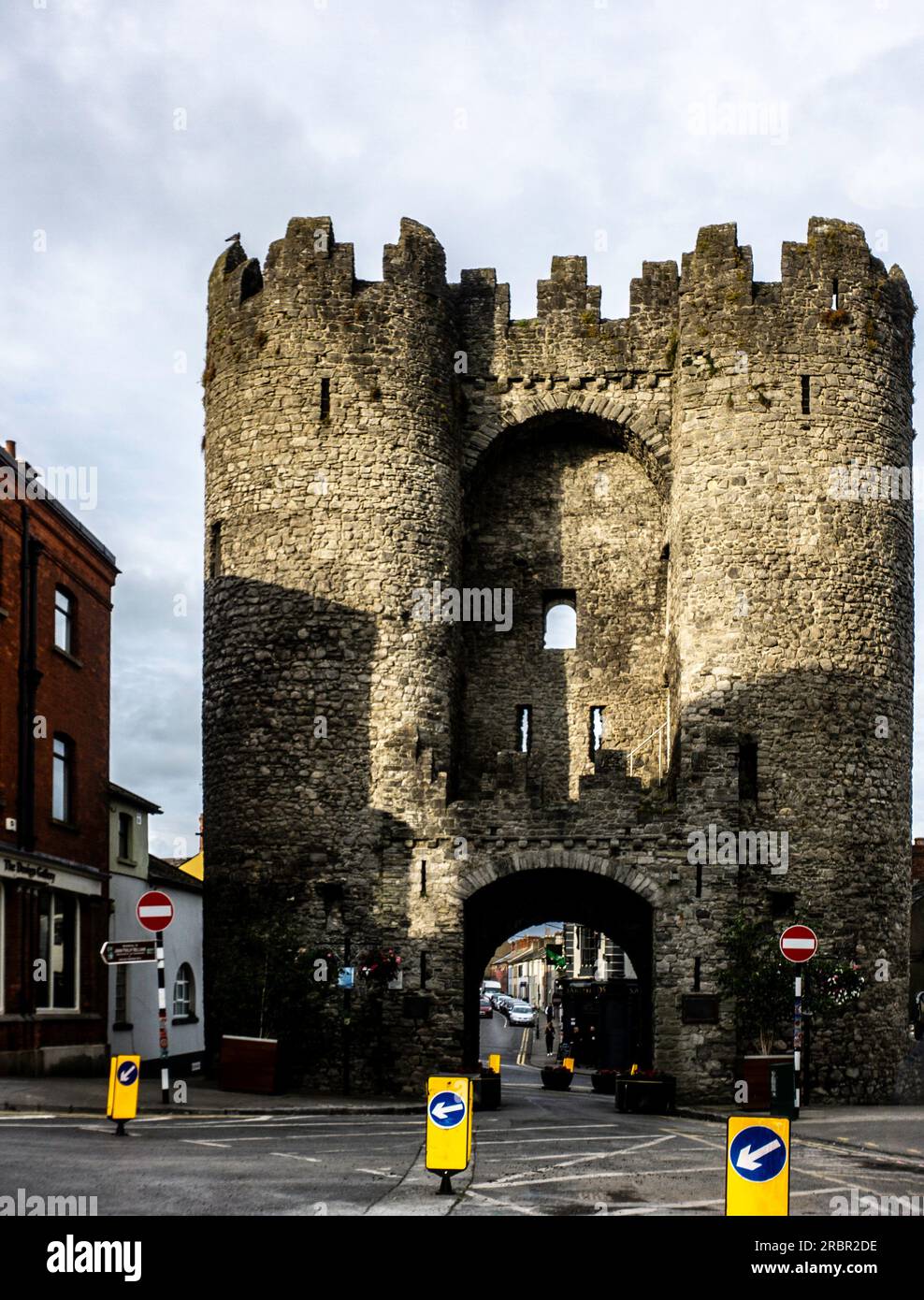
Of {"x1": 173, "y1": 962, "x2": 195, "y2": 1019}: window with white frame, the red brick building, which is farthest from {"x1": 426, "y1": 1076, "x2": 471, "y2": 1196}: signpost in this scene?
{"x1": 173, "y1": 962, "x2": 195, "y2": 1019}: window with white frame

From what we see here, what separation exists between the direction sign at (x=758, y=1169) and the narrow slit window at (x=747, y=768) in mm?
17747

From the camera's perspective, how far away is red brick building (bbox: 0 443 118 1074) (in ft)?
78.8

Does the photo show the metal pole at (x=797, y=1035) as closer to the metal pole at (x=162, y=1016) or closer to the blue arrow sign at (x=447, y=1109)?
the metal pole at (x=162, y=1016)

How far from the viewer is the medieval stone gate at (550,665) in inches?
1032

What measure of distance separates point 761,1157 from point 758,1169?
75mm

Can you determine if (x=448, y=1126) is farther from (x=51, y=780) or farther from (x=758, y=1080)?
(x=51, y=780)

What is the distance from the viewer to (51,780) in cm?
2623

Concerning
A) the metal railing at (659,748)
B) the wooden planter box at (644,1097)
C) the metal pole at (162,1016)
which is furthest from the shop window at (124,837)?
the wooden planter box at (644,1097)

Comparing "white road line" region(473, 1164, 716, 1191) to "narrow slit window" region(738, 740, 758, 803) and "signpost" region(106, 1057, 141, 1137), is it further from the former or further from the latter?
"narrow slit window" region(738, 740, 758, 803)

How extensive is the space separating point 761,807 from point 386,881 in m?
6.54

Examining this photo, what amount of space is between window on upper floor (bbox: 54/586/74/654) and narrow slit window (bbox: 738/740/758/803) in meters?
11.9

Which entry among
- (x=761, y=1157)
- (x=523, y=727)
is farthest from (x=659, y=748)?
(x=761, y=1157)

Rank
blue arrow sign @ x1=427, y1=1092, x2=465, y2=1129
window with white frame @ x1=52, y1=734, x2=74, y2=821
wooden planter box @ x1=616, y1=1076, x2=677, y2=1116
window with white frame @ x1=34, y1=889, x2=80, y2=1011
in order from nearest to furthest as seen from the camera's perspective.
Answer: blue arrow sign @ x1=427, y1=1092, x2=465, y2=1129, wooden planter box @ x1=616, y1=1076, x2=677, y2=1116, window with white frame @ x1=34, y1=889, x2=80, y2=1011, window with white frame @ x1=52, y1=734, x2=74, y2=821
